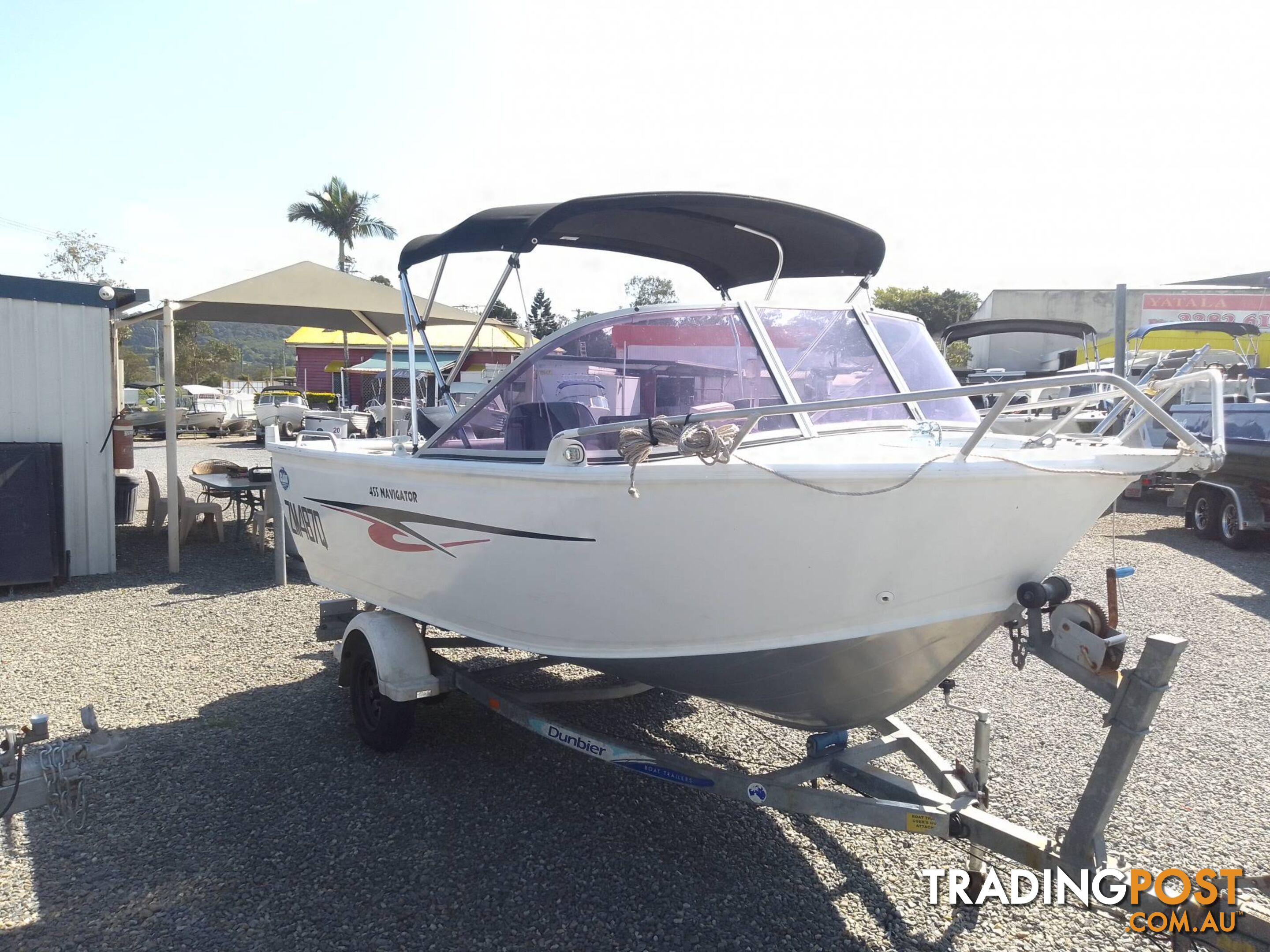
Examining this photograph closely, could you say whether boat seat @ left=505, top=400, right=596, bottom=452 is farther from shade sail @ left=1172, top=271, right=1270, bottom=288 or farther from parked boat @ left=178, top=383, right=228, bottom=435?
shade sail @ left=1172, top=271, right=1270, bottom=288

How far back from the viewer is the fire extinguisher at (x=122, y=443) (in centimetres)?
778

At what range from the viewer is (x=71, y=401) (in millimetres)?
7309

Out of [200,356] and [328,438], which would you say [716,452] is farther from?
[200,356]

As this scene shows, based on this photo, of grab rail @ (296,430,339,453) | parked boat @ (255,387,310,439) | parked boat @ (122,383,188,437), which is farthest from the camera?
parked boat @ (255,387,310,439)

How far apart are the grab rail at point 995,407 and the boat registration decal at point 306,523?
225cm

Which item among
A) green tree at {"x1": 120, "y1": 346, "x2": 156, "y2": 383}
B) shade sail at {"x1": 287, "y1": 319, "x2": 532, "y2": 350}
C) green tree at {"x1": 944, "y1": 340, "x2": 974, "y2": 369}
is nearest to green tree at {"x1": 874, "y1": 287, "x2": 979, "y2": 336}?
green tree at {"x1": 944, "y1": 340, "x2": 974, "y2": 369}

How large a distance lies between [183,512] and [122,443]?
→ 39.0 inches

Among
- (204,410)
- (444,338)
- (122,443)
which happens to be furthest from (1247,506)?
(204,410)

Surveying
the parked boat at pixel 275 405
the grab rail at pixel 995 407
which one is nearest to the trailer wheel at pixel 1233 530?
the grab rail at pixel 995 407

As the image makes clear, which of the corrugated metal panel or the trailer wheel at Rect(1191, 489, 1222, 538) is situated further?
the trailer wheel at Rect(1191, 489, 1222, 538)

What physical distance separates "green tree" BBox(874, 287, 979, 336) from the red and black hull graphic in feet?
155

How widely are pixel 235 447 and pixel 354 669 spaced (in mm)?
20154

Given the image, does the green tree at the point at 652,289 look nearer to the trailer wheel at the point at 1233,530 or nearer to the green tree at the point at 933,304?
the trailer wheel at the point at 1233,530

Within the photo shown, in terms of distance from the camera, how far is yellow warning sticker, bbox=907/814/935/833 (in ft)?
8.64
